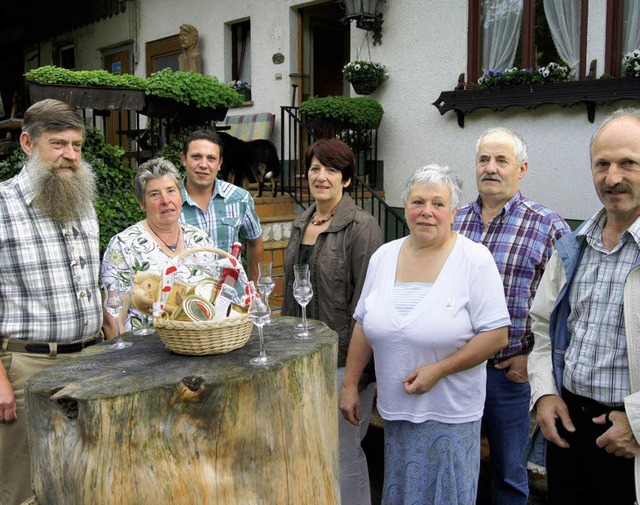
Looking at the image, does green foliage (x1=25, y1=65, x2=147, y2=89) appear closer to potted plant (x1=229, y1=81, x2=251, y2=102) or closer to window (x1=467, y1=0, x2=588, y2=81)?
window (x1=467, y1=0, x2=588, y2=81)

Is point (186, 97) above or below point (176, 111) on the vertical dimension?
above

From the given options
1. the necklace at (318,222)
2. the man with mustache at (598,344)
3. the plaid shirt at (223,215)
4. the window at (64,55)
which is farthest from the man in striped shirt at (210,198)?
the window at (64,55)

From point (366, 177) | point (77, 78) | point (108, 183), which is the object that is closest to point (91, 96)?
point (77, 78)

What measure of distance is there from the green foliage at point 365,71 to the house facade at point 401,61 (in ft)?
0.38

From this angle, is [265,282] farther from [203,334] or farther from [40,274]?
[40,274]

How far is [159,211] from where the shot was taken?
3098 mm

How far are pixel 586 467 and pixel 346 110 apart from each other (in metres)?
5.93

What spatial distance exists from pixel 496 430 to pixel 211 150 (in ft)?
7.43

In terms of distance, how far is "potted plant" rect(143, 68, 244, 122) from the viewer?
20.9ft

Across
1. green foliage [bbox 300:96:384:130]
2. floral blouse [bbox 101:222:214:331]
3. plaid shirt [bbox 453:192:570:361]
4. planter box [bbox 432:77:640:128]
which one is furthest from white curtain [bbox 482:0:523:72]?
floral blouse [bbox 101:222:214:331]

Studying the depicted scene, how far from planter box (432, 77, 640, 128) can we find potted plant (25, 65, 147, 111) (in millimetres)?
3534

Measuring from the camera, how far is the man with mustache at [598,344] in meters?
2.11

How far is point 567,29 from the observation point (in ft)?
21.8

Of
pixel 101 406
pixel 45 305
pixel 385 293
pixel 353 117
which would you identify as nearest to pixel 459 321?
pixel 385 293
